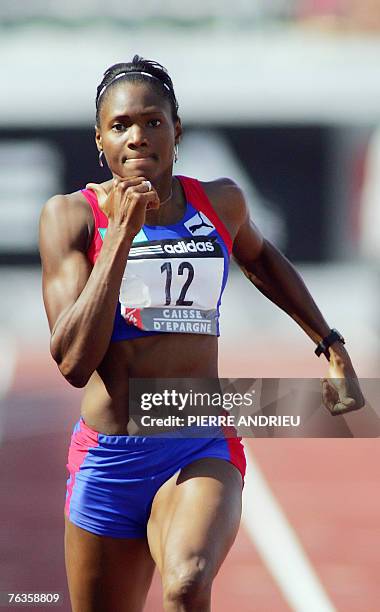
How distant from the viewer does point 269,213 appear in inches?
301

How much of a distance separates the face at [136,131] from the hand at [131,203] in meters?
0.07

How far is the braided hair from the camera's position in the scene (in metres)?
2.83

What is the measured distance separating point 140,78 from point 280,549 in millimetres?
2641

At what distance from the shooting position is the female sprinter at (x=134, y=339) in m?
2.66

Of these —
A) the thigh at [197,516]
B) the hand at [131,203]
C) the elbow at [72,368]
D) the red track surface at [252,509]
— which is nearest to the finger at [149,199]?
the hand at [131,203]

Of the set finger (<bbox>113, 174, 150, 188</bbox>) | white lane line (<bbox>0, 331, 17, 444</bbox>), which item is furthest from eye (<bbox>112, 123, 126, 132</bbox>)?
white lane line (<bbox>0, 331, 17, 444</bbox>)

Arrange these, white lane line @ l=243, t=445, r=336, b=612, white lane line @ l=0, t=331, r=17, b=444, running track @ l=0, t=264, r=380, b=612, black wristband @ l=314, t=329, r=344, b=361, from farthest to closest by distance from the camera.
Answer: white lane line @ l=0, t=331, r=17, b=444
running track @ l=0, t=264, r=380, b=612
white lane line @ l=243, t=445, r=336, b=612
black wristband @ l=314, t=329, r=344, b=361

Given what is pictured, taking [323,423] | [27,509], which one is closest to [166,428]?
[323,423]

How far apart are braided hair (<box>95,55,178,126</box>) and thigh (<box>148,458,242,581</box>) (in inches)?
33.3

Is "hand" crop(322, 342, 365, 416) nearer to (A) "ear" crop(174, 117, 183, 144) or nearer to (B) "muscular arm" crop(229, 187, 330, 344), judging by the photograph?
(B) "muscular arm" crop(229, 187, 330, 344)

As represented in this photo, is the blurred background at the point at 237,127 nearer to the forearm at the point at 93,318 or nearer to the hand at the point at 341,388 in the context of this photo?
the hand at the point at 341,388

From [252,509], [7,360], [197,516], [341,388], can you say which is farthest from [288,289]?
[7,360]

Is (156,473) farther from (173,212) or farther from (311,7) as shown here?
(311,7)

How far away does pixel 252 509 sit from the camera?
543cm
